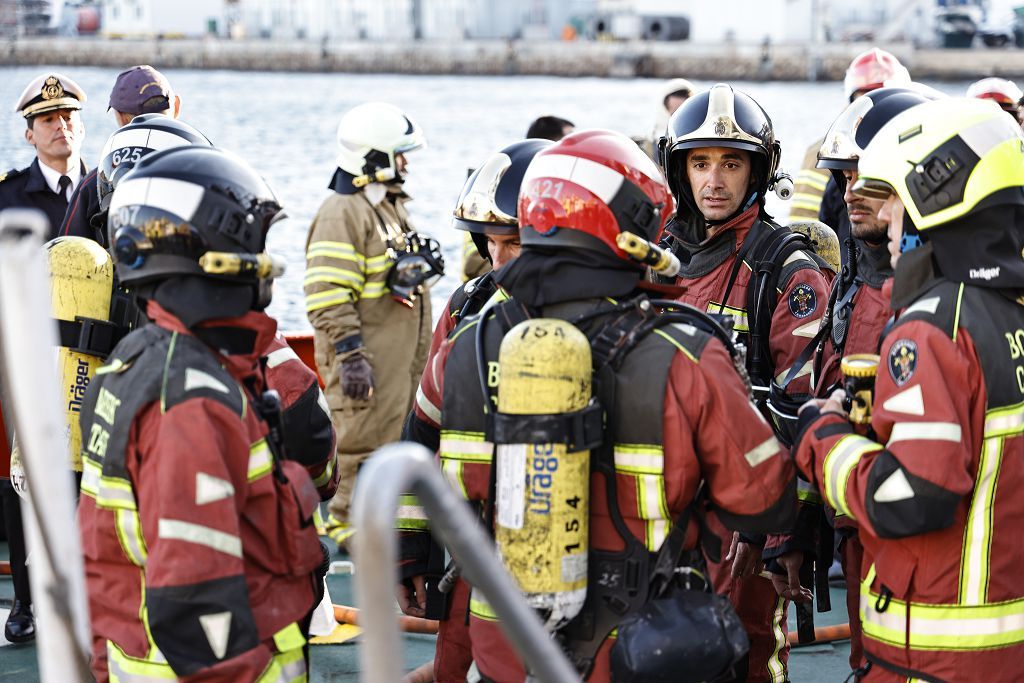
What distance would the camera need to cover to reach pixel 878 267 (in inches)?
176

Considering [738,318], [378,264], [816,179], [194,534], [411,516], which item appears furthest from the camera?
[816,179]

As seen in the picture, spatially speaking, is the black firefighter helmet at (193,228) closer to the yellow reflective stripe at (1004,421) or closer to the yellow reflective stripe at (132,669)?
the yellow reflective stripe at (132,669)

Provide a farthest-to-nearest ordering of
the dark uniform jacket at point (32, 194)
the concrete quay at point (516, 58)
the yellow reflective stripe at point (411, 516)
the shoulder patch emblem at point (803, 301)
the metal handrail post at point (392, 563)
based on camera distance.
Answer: the concrete quay at point (516, 58) → the dark uniform jacket at point (32, 194) → the shoulder patch emblem at point (803, 301) → the yellow reflective stripe at point (411, 516) → the metal handrail post at point (392, 563)

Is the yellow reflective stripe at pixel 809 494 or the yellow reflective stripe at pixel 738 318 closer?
the yellow reflective stripe at pixel 809 494

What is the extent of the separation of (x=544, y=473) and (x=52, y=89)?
15.2 ft

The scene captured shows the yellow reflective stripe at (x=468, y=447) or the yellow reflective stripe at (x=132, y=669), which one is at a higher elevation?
the yellow reflective stripe at (x=468, y=447)

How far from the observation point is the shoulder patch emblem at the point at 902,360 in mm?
3346

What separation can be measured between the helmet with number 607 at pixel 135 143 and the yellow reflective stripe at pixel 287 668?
7.16 ft

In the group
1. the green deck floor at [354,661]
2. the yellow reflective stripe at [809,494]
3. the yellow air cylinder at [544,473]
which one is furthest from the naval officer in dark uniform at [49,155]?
the yellow air cylinder at [544,473]

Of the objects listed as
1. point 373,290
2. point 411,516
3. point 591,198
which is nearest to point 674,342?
point 591,198

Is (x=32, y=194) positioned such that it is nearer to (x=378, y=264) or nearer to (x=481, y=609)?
(x=378, y=264)

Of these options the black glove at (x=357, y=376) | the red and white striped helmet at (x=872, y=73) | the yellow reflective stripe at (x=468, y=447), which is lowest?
the black glove at (x=357, y=376)

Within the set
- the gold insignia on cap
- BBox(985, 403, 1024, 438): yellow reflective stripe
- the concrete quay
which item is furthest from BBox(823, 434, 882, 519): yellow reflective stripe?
the concrete quay

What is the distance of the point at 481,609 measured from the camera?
356 cm
